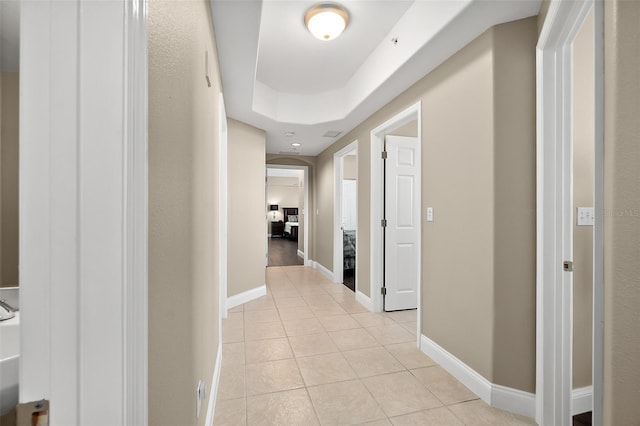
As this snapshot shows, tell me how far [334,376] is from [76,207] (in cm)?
206

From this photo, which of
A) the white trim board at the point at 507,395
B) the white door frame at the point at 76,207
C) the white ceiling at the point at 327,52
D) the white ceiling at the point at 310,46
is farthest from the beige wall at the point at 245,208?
the white door frame at the point at 76,207

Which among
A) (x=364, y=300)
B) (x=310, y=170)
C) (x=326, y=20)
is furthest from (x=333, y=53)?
(x=310, y=170)

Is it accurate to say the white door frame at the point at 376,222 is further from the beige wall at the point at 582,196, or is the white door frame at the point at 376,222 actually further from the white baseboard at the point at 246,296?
the beige wall at the point at 582,196

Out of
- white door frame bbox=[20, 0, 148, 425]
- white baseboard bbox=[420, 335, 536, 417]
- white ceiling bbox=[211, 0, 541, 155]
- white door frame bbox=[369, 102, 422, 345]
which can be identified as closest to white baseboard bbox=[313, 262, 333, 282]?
white door frame bbox=[369, 102, 422, 345]

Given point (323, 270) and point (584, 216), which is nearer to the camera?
point (584, 216)

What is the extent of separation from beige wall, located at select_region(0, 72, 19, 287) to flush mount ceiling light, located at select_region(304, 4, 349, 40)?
200 centimetres

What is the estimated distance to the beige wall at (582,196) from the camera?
180cm

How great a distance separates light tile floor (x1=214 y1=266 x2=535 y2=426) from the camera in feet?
5.64

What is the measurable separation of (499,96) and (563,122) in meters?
0.38

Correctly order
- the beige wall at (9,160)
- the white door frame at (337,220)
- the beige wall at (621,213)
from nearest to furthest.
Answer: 1. the beige wall at (9,160)
2. the beige wall at (621,213)
3. the white door frame at (337,220)

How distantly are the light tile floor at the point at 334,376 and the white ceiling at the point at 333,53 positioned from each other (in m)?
2.36

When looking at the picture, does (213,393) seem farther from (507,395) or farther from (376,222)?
(376,222)

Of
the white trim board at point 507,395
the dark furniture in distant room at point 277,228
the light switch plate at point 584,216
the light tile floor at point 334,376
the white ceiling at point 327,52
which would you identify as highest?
the white ceiling at point 327,52

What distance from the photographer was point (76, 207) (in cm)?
51
